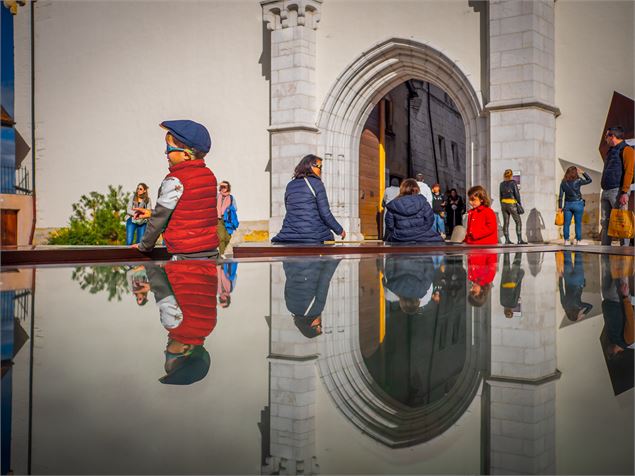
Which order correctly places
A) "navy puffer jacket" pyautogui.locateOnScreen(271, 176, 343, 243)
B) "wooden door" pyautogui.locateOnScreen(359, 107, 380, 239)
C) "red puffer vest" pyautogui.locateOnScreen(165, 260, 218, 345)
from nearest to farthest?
"red puffer vest" pyautogui.locateOnScreen(165, 260, 218, 345), "navy puffer jacket" pyautogui.locateOnScreen(271, 176, 343, 243), "wooden door" pyautogui.locateOnScreen(359, 107, 380, 239)

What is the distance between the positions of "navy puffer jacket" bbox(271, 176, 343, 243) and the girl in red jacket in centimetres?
185

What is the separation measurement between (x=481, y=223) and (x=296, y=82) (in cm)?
692

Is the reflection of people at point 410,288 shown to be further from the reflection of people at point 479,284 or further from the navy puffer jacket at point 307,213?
the navy puffer jacket at point 307,213

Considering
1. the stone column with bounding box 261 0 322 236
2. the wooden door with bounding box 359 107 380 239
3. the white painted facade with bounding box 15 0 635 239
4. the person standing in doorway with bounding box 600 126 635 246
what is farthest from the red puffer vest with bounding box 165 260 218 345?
the wooden door with bounding box 359 107 380 239

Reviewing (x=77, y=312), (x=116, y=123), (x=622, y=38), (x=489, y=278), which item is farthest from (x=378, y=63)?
(x=77, y=312)

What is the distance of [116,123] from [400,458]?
15.7 m

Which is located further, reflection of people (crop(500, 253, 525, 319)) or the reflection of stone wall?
reflection of people (crop(500, 253, 525, 319))

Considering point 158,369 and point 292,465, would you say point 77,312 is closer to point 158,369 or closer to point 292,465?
point 158,369

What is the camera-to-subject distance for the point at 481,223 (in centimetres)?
651

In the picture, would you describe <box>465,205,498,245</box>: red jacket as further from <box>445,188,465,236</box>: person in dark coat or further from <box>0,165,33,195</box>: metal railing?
<box>0,165,33,195</box>: metal railing

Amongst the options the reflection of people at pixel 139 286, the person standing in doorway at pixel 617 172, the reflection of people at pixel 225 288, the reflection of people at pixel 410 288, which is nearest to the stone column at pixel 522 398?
the reflection of people at pixel 410 288

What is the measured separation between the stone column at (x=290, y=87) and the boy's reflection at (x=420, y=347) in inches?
432

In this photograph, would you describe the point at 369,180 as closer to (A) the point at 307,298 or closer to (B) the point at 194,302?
(A) the point at 307,298

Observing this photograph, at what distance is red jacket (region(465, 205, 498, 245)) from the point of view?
21.2 ft
